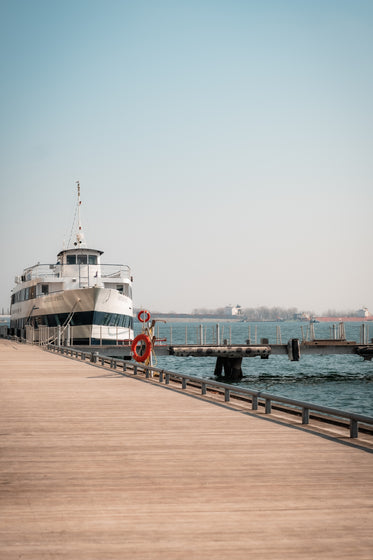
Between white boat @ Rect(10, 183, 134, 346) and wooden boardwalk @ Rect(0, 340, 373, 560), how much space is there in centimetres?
2891

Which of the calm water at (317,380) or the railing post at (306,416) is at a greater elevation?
the railing post at (306,416)

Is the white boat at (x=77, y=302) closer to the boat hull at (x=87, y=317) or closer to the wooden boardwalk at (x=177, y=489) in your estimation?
the boat hull at (x=87, y=317)

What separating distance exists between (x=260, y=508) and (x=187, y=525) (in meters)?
0.84

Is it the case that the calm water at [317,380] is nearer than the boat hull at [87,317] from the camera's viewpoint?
Yes

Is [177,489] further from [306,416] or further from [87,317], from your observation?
[87,317]

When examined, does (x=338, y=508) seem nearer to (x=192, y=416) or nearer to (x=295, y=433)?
(x=295, y=433)

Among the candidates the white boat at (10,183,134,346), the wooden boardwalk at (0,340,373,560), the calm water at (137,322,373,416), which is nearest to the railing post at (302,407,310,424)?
the wooden boardwalk at (0,340,373,560)

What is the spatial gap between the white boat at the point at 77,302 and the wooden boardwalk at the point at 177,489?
28.9m

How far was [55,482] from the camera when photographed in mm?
6844

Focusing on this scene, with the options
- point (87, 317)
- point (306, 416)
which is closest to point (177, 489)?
point (306, 416)

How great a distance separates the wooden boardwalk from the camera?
486 cm

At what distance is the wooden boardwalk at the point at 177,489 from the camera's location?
4863 mm

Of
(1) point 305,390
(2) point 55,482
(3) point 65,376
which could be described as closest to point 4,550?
(2) point 55,482

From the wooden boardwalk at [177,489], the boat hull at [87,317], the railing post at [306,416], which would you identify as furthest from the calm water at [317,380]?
the wooden boardwalk at [177,489]
